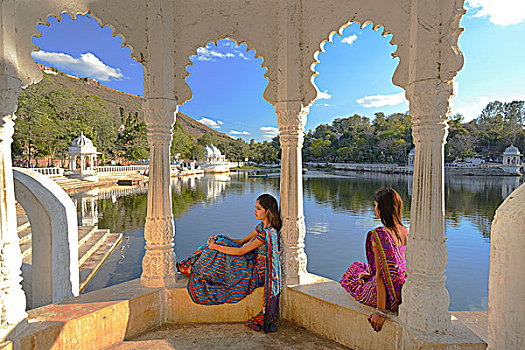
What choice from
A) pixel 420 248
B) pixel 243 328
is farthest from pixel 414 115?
pixel 243 328

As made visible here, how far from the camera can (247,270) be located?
305cm

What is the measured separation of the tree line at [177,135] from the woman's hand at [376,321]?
623 inches

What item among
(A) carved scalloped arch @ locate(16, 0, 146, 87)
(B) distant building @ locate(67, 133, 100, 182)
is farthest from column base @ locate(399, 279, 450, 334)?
(B) distant building @ locate(67, 133, 100, 182)

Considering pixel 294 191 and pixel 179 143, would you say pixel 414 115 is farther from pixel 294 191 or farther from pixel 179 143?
pixel 179 143

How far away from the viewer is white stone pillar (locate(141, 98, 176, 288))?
316cm

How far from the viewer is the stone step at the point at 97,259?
24.1ft

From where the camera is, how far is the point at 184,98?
3.28 meters

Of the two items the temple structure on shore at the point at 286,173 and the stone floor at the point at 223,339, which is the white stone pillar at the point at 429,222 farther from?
the stone floor at the point at 223,339

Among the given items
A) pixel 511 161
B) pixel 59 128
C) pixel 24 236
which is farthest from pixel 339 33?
pixel 511 161

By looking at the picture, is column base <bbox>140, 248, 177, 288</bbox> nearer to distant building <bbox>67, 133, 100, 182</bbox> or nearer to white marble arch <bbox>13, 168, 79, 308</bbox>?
white marble arch <bbox>13, 168, 79, 308</bbox>

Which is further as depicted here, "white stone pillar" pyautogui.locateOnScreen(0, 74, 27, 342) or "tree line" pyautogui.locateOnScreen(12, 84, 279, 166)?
"tree line" pyautogui.locateOnScreen(12, 84, 279, 166)

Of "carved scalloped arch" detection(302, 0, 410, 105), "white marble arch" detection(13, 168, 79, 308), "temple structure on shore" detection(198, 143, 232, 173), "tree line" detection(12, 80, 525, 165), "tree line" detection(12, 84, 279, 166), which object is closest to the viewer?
"carved scalloped arch" detection(302, 0, 410, 105)

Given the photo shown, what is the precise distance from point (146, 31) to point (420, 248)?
10.3 feet

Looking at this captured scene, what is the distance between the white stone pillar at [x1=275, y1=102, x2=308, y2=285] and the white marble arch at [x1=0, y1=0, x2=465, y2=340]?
1cm
